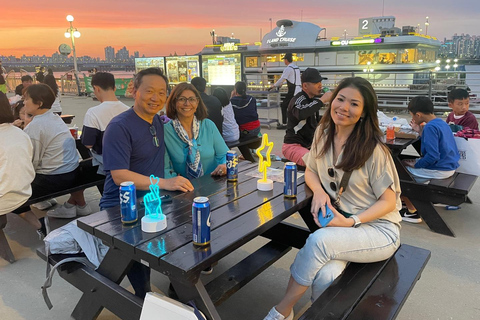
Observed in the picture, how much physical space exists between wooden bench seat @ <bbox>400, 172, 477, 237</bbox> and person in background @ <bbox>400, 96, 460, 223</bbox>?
119mm

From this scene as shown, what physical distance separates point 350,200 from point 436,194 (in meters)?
1.92

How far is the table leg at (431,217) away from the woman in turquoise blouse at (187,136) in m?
2.28

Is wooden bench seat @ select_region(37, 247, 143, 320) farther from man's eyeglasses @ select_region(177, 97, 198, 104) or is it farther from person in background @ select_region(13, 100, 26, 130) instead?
person in background @ select_region(13, 100, 26, 130)

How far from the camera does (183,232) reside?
72.9 inches

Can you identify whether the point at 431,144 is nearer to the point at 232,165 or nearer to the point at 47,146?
the point at 232,165

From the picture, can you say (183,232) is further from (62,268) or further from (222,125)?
(222,125)

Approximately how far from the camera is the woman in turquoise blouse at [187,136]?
2.90m

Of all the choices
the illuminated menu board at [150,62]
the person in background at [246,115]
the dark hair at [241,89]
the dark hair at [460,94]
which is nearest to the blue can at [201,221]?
the dark hair at [460,94]

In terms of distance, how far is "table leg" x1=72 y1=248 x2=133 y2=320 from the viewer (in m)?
2.07

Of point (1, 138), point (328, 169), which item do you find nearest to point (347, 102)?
point (328, 169)

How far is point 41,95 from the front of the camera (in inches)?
142

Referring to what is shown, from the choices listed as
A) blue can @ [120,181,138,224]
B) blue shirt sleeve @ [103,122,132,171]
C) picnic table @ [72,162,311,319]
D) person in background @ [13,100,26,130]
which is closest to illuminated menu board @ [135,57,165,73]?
person in background @ [13,100,26,130]

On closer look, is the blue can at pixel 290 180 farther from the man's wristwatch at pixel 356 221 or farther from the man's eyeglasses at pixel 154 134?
the man's eyeglasses at pixel 154 134

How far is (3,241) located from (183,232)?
236 centimetres
